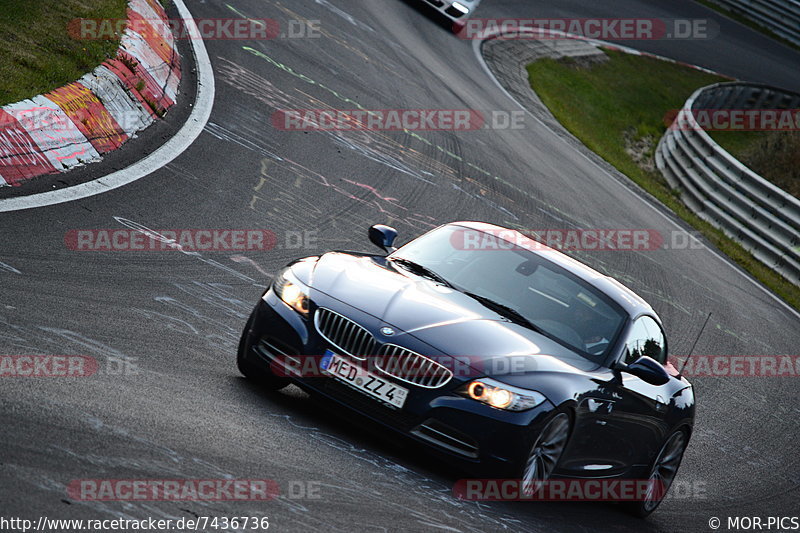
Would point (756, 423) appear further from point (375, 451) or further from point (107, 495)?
point (107, 495)

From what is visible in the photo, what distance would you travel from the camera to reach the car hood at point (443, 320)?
5.95 metres

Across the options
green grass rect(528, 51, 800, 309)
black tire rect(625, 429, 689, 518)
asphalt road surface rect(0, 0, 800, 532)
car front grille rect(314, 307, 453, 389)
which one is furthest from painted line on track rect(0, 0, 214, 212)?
green grass rect(528, 51, 800, 309)

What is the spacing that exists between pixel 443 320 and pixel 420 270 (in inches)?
36.7

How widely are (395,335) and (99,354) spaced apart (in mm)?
1795

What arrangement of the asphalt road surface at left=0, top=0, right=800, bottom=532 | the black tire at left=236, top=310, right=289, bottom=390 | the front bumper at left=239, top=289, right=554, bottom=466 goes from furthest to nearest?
1. the black tire at left=236, top=310, right=289, bottom=390
2. the front bumper at left=239, top=289, right=554, bottom=466
3. the asphalt road surface at left=0, top=0, right=800, bottom=532

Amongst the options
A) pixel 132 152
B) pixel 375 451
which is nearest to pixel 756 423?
pixel 375 451

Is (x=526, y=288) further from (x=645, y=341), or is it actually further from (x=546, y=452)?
(x=546, y=452)

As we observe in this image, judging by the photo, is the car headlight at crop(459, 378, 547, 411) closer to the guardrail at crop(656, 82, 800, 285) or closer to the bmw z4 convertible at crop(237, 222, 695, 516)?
the bmw z4 convertible at crop(237, 222, 695, 516)

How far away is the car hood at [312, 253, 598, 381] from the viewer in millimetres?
5945

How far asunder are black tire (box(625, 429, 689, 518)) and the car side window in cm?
62

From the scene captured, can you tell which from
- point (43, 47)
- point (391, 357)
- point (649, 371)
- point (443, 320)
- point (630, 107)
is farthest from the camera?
point (630, 107)

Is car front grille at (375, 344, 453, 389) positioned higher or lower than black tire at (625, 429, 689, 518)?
higher

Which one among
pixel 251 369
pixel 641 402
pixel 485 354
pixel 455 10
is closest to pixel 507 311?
pixel 485 354

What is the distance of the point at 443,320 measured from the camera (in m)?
6.14
